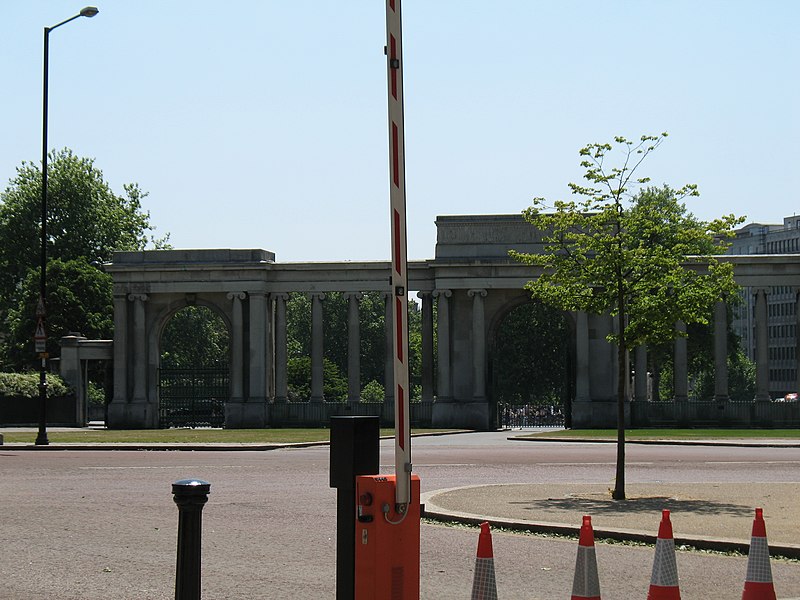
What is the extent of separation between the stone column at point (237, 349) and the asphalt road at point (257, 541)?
34.1 meters

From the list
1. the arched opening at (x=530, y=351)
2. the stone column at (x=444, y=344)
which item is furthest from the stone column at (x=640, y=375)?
the arched opening at (x=530, y=351)

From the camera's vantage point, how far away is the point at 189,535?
8906 mm

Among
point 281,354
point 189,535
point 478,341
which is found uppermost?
point 478,341

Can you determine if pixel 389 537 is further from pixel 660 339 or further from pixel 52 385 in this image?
pixel 52 385

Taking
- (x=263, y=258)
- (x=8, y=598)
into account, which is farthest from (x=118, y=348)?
(x=8, y=598)

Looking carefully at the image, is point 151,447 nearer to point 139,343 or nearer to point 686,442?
point 686,442

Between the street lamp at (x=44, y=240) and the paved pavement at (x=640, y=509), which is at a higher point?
the street lamp at (x=44, y=240)

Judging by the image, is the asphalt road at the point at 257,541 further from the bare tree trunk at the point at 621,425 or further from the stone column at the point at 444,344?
the stone column at the point at 444,344

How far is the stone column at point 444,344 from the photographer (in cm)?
6228

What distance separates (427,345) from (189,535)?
5313cm

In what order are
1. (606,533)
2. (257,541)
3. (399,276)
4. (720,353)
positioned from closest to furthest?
1. (399,276)
2. (257,541)
3. (606,533)
4. (720,353)

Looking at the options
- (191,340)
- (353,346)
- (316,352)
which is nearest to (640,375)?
(353,346)

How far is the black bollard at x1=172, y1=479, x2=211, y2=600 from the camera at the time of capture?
349 inches

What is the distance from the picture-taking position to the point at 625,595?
1132cm
